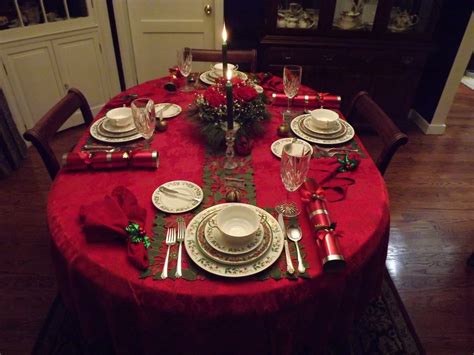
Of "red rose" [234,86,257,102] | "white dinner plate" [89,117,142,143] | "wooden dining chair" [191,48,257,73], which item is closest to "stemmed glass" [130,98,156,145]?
"white dinner plate" [89,117,142,143]

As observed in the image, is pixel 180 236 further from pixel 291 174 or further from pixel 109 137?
pixel 109 137

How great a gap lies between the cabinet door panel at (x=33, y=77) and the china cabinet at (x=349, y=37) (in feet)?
5.44

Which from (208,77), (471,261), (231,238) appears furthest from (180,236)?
(471,261)

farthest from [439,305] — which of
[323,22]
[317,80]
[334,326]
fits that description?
[323,22]

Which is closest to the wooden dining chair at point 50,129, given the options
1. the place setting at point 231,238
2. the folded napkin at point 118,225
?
the folded napkin at point 118,225

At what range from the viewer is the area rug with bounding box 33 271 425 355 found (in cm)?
153

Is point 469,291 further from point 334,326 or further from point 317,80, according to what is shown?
point 317,80

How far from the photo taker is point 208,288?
92 centimetres

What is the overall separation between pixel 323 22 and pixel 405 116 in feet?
3.53

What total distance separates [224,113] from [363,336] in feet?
3.76

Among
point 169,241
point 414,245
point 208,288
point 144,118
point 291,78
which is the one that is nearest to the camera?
point 208,288

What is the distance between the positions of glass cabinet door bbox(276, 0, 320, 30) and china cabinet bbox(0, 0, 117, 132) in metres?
1.47

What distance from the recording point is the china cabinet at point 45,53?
261cm

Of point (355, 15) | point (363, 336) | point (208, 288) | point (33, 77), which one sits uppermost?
point (355, 15)
